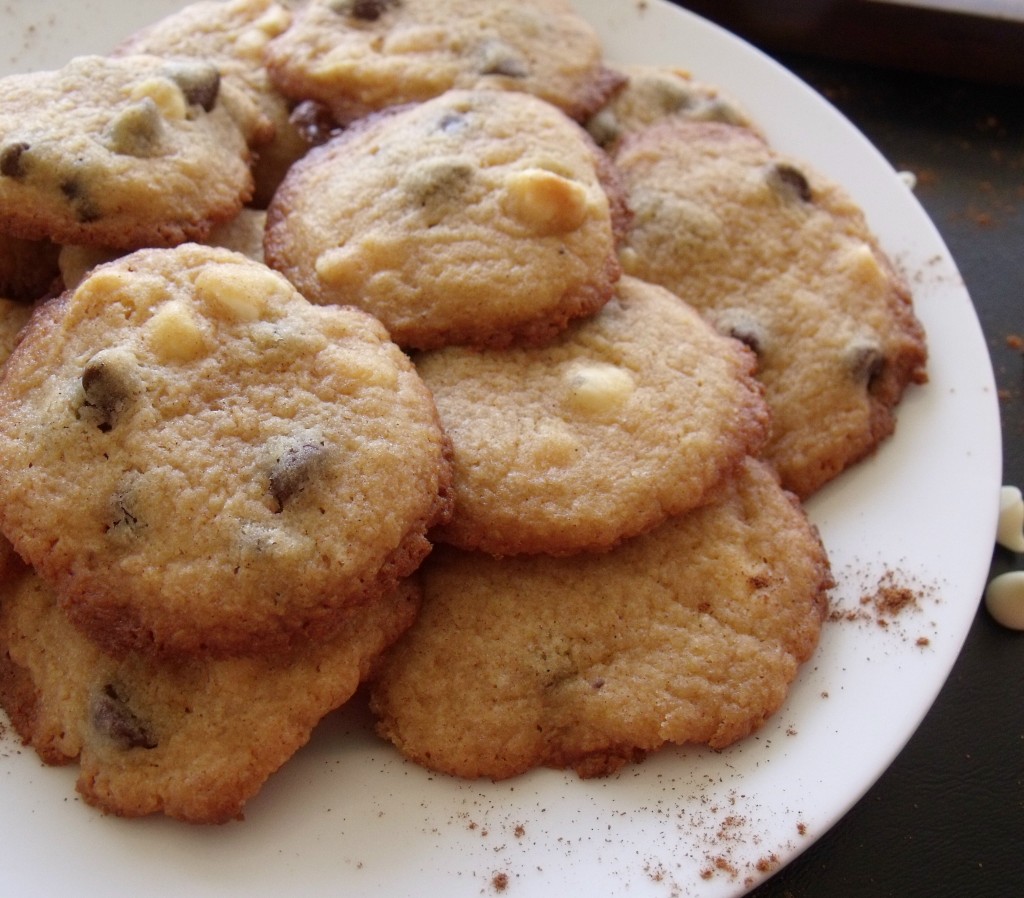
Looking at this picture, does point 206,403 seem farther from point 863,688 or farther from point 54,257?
Result: point 863,688

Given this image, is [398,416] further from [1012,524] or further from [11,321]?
[1012,524]

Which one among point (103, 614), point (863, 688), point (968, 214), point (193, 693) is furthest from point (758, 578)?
point (968, 214)

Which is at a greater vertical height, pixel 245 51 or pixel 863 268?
pixel 245 51

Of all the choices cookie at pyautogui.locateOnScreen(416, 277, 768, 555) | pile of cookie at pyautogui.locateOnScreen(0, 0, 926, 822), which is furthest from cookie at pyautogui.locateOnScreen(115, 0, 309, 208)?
cookie at pyautogui.locateOnScreen(416, 277, 768, 555)

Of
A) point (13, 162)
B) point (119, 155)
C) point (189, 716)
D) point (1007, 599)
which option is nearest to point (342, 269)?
point (119, 155)

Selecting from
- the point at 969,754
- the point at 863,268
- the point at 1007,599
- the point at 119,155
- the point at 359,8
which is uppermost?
the point at 359,8

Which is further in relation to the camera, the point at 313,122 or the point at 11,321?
the point at 313,122
